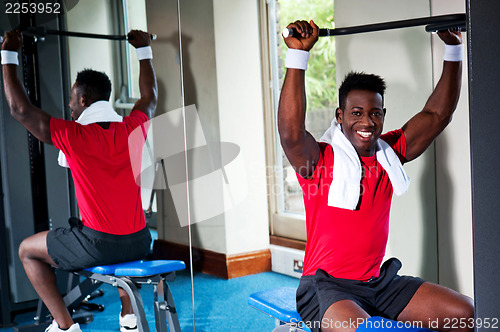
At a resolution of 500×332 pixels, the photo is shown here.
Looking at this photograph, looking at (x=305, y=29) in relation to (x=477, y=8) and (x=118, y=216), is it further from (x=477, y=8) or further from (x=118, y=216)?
(x=118, y=216)

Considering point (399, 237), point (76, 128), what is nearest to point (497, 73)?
point (399, 237)

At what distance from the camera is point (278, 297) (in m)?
1.95

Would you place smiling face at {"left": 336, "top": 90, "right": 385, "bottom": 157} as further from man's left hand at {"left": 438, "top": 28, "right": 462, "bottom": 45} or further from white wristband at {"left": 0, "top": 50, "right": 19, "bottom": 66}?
white wristband at {"left": 0, "top": 50, "right": 19, "bottom": 66}

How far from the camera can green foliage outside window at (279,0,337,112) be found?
2027 mm

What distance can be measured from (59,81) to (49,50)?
13cm

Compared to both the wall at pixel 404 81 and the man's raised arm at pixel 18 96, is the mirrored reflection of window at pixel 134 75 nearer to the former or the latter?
the man's raised arm at pixel 18 96

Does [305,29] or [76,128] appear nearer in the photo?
[305,29]

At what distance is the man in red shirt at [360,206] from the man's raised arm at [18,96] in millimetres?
1195

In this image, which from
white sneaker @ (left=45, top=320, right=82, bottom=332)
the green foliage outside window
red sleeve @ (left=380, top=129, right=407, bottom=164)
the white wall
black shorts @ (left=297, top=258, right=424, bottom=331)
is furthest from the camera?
white sneaker @ (left=45, top=320, right=82, bottom=332)

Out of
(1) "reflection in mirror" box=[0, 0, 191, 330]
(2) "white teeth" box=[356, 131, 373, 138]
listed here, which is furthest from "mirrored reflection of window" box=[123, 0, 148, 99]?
(2) "white teeth" box=[356, 131, 373, 138]

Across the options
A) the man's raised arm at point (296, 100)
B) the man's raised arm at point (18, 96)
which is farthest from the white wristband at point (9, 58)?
the man's raised arm at point (296, 100)

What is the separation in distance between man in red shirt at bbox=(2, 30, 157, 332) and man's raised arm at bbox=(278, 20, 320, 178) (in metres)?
0.86

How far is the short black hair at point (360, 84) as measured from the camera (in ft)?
6.00

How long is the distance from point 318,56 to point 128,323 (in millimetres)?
1329
